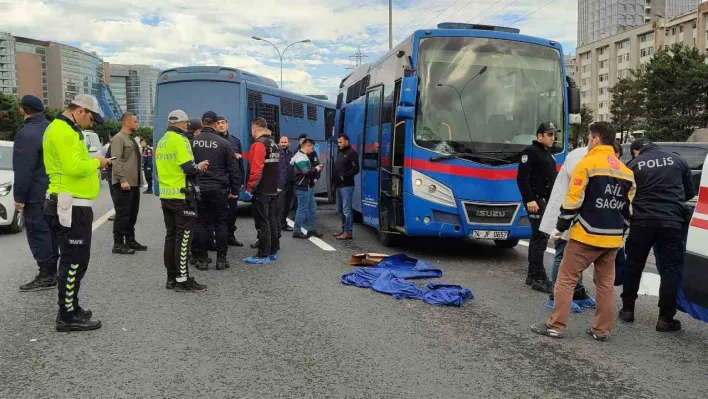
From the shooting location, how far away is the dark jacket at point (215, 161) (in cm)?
729

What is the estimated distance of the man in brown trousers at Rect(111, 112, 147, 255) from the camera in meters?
8.41

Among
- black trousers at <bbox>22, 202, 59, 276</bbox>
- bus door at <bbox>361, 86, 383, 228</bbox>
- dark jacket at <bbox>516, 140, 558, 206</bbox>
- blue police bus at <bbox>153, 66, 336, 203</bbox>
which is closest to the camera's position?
black trousers at <bbox>22, 202, 59, 276</bbox>

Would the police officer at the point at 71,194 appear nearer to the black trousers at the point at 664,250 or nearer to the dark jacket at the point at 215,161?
the dark jacket at the point at 215,161

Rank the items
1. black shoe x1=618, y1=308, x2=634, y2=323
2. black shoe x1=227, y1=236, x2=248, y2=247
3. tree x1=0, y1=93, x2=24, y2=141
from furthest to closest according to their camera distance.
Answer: tree x1=0, y1=93, x2=24, y2=141, black shoe x1=227, y1=236, x2=248, y2=247, black shoe x1=618, y1=308, x2=634, y2=323

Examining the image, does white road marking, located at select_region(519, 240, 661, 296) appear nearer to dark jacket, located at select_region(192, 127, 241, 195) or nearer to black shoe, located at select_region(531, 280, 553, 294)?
black shoe, located at select_region(531, 280, 553, 294)

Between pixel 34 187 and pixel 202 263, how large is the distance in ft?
6.97

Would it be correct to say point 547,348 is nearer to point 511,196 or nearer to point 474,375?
point 474,375

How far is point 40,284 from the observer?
6.25 meters

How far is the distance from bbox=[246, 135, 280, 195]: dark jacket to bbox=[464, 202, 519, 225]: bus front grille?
266cm

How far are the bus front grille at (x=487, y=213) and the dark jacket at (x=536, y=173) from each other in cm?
144

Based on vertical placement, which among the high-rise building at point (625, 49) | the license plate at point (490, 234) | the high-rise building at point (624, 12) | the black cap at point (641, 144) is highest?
the high-rise building at point (624, 12)

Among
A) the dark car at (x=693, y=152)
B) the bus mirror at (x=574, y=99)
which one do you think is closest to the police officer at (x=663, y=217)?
the bus mirror at (x=574, y=99)

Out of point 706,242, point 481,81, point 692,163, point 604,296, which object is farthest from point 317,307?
point 692,163

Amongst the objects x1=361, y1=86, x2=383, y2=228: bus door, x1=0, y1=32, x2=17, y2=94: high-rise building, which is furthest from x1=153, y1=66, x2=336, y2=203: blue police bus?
x1=0, y1=32, x2=17, y2=94: high-rise building
